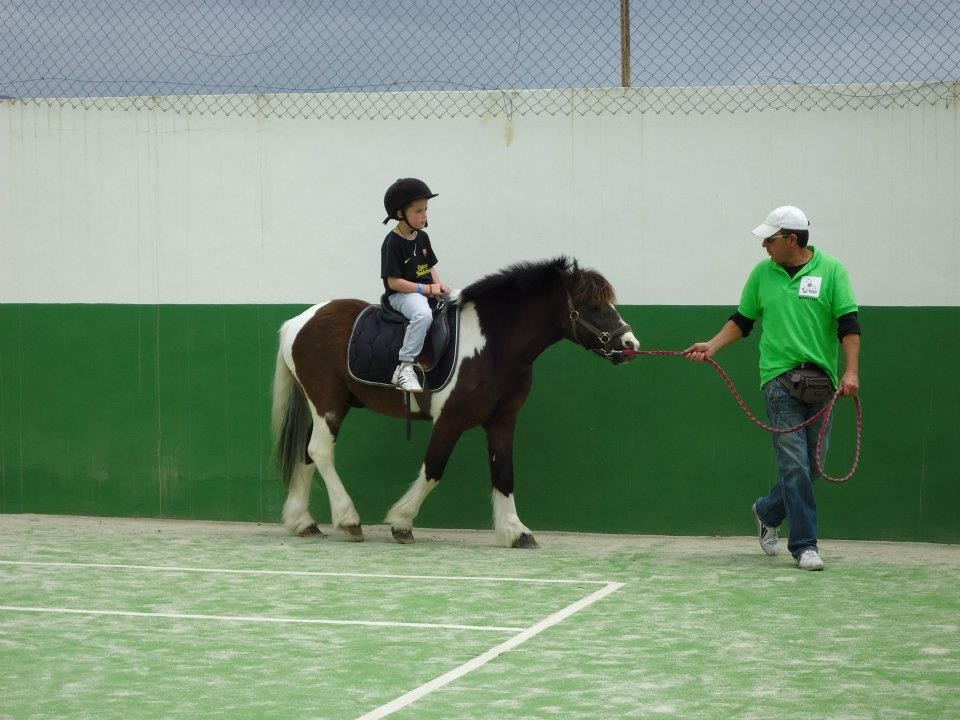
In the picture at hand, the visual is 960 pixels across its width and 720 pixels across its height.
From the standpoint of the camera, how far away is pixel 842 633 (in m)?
5.55

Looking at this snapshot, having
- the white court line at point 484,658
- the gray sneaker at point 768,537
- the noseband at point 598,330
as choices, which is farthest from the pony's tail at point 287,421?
the gray sneaker at point 768,537

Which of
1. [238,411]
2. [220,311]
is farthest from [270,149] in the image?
[238,411]

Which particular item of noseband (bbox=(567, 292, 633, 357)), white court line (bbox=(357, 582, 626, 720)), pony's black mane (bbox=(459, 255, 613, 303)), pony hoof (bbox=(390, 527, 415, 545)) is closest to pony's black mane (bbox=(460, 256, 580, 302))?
pony's black mane (bbox=(459, 255, 613, 303))

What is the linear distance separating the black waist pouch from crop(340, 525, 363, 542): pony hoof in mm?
2762

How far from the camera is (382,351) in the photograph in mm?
8141

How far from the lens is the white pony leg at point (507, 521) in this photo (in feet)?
26.4

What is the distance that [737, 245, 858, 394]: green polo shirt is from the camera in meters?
7.04

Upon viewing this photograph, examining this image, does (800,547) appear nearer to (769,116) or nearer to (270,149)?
(769,116)

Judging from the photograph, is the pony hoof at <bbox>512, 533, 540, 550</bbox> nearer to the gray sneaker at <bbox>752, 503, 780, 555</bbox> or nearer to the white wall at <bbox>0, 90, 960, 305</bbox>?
the gray sneaker at <bbox>752, 503, 780, 555</bbox>

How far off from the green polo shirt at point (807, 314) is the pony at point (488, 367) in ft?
2.97

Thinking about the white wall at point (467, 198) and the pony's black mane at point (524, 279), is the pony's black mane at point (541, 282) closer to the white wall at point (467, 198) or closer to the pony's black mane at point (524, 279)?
the pony's black mane at point (524, 279)

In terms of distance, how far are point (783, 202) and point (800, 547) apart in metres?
2.27

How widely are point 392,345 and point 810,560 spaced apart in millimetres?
2631

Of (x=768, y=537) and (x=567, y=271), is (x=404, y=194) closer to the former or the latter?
(x=567, y=271)
